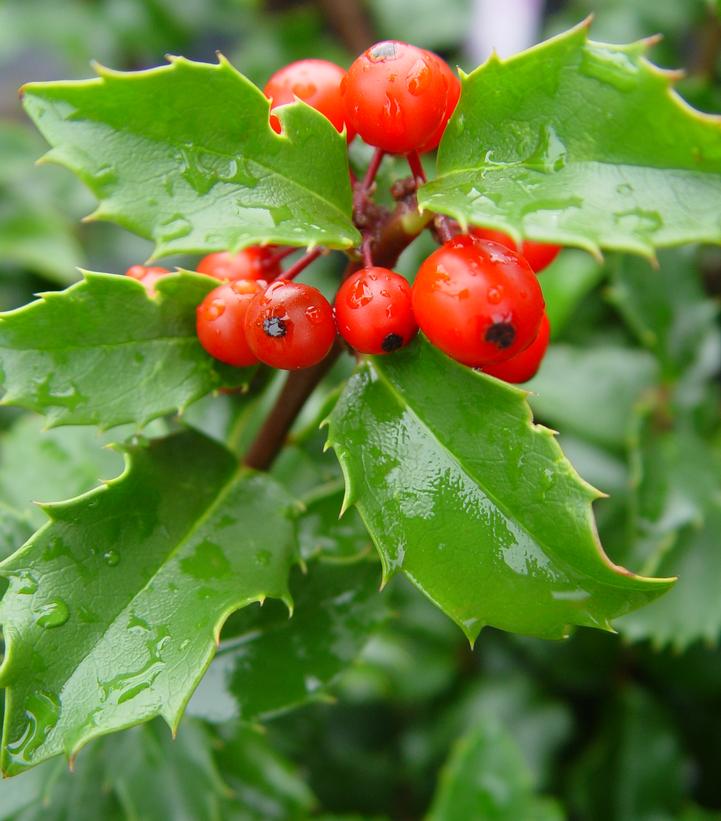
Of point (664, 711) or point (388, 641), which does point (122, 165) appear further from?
point (664, 711)

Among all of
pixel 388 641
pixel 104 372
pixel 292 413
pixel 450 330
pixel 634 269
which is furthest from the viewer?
pixel 388 641

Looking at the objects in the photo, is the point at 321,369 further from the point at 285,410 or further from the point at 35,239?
the point at 35,239

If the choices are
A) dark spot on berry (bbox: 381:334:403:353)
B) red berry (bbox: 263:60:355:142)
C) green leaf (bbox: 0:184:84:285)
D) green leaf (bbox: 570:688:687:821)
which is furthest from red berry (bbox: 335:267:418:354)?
green leaf (bbox: 0:184:84:285)

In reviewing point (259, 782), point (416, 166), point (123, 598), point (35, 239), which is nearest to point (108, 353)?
point (123, 598)

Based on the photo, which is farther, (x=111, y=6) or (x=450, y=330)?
(x=111, y=6)

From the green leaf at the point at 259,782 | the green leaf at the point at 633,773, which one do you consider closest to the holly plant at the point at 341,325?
the green leaf at the point at 259,782

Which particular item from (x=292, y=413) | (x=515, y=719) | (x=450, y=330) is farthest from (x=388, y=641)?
(x=450, y=330)

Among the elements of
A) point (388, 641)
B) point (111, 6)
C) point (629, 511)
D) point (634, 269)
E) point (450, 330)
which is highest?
point (450, 330)
